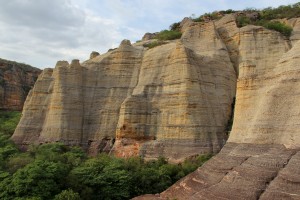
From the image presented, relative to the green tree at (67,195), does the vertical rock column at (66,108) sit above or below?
above

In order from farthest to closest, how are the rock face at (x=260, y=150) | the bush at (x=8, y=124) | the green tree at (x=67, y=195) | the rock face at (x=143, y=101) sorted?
1. the bush at (x=8, y=124)
2. the rock face at (x=143, y=101)
3. the green tree at (x=67, y=195)
4. the rock face at (x=260, y=150)

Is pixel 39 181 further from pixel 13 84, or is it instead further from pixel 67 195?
pixel 13 84

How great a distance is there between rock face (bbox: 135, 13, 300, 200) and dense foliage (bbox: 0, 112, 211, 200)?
1561 mm

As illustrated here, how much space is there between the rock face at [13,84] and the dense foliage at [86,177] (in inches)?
1098

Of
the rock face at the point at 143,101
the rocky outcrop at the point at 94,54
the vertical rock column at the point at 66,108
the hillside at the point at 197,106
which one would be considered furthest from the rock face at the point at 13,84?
the vertical rock column at the point at 66,108

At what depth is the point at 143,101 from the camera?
1254 inches

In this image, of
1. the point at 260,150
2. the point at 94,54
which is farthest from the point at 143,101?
the point at 260,150

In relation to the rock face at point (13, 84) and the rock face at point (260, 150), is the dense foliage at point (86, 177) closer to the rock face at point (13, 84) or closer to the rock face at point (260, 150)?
the rock face at point (260, 150)

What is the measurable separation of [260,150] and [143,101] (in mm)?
13662

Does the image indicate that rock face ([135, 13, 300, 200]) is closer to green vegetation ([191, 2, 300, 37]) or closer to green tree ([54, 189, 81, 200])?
green tree ([54, 189, 81, 200])

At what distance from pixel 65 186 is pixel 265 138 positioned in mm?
12044

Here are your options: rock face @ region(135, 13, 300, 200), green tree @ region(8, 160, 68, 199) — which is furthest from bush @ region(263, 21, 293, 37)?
green tree @ region(8, 160, 68, 199)

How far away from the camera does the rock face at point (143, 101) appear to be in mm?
28922

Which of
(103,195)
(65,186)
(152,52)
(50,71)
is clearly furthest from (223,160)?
(50,71)
